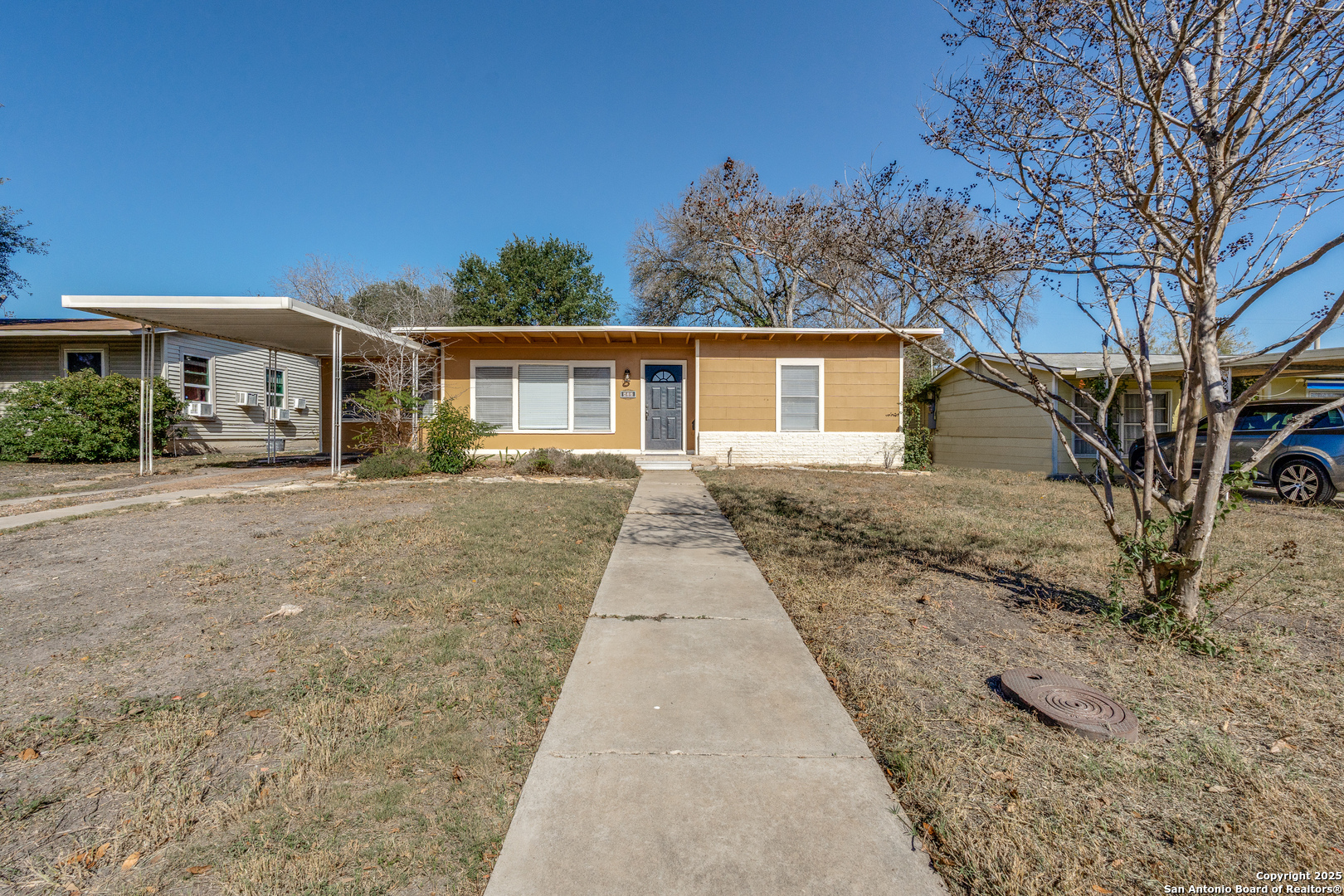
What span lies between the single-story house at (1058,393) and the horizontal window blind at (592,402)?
757 cm

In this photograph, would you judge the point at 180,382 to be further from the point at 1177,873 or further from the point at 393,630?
the point at 1177,873

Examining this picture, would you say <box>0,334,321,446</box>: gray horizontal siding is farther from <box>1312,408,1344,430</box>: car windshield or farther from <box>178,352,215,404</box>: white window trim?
<box>1312,408,1344,430</box>: car windshield

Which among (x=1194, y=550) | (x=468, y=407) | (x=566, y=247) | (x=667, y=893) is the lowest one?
(x=667, y=893)

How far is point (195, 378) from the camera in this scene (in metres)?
15.9

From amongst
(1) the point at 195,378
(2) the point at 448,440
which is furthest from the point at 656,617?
(1) the point at 195,378

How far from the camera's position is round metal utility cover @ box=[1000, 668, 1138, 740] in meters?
2.25

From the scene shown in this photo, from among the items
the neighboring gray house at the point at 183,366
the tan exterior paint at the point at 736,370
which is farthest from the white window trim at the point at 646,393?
the neighboring gray house at the point at 183,366

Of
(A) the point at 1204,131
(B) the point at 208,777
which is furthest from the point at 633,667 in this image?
(A) the point at 1204,131

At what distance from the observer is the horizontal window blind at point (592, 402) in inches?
510

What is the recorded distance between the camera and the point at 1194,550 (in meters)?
3.11

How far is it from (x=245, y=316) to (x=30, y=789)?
9.45m

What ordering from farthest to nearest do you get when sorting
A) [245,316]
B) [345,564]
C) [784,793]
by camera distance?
[245,316] → [345,564] → [784,793]

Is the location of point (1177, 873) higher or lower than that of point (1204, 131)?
lower

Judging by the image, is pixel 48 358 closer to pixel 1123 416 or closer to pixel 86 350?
pixel 86 350
